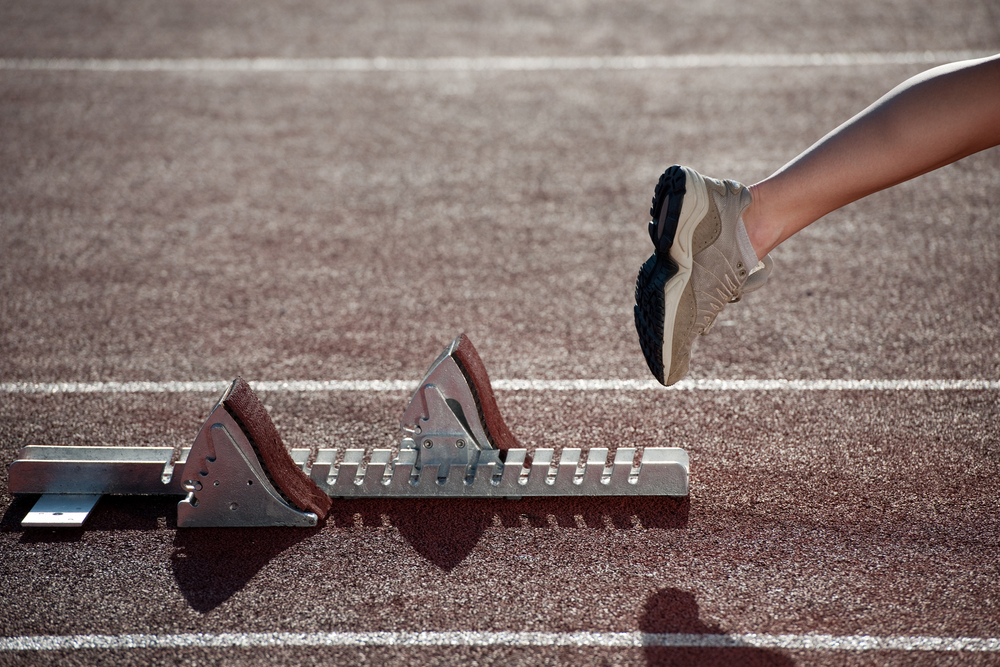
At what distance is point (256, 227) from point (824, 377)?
2682mm

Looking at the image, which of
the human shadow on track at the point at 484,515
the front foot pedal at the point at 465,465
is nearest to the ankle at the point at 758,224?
the front foot pedal at the point at 465,465

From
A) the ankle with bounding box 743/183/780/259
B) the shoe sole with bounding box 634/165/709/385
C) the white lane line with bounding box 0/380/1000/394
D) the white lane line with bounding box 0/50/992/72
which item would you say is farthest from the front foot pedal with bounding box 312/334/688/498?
the white lane line with bounding box 0/50/992/72

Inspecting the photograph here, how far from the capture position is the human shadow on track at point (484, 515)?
2.54 meters

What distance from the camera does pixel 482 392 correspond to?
8.77 ft

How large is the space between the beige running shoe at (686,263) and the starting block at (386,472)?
35 cm

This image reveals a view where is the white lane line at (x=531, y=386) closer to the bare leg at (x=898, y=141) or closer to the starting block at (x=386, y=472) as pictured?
the starting block at (x=386, y=472)

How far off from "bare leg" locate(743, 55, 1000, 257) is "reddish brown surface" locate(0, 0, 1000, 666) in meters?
0.86

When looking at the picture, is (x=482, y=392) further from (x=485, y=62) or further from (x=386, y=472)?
(x=485, y=62)

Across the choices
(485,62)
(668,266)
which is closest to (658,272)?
(668,266)

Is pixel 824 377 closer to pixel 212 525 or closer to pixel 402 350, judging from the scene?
pixel 402 350

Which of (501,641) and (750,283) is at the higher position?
(750,283)

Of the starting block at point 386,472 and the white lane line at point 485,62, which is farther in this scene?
the white lane line at point 485,62

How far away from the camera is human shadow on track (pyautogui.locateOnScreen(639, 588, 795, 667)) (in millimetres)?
2121

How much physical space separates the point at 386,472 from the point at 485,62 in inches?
167
